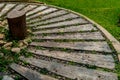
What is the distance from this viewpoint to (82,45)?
790 cm

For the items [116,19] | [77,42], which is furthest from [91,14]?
[77,42]

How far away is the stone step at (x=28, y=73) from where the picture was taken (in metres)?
6.40

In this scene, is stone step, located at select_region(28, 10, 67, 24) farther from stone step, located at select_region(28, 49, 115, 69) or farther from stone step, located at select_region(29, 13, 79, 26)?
stone step, located at select_region(28, 49, 115, 69)

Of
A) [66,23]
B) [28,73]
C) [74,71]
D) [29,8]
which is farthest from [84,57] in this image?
[29,8]

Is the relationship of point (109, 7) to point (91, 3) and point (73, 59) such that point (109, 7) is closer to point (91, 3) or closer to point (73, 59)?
point (91, 3)

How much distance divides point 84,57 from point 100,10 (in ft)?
14.4

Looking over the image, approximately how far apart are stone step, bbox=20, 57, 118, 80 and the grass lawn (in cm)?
240

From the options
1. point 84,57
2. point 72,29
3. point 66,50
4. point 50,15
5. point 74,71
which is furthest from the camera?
point 50,15

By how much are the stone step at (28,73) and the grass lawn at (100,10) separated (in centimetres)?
330

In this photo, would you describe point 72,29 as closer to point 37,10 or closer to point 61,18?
point 61,18

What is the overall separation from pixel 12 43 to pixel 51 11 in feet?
10.7

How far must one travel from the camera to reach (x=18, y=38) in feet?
27.3

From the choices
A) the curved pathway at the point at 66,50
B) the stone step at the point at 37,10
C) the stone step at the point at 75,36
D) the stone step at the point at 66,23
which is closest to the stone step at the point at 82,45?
the curved pathway at the point at 66,50

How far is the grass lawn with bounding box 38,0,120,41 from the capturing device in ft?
31.7
